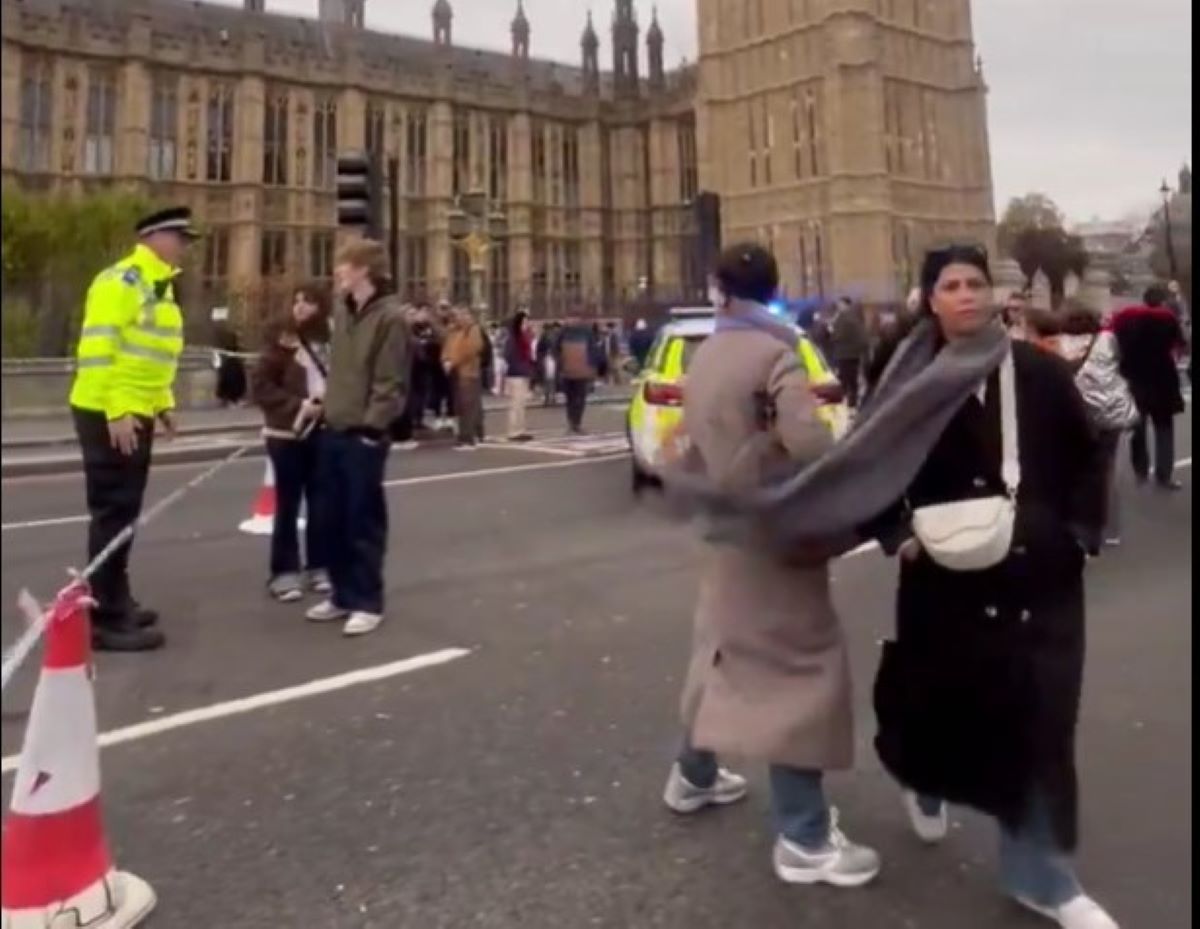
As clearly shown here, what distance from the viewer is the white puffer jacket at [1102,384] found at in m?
6.16

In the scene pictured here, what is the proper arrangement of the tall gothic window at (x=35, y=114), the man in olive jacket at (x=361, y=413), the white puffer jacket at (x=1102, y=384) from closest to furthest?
1. the tall gothic window at (x=35, y=114)
2. the man in olive jacket at (x=361, y=413)
3. the white puffer jacket at (x=1102, y=384)

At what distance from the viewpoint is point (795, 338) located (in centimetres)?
250

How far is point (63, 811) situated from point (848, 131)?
245 centimetres

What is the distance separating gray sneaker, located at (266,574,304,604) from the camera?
5246mm

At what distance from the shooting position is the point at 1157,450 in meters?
8.66

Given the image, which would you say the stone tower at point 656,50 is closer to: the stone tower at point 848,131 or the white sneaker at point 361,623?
the stone tower at point 848,131

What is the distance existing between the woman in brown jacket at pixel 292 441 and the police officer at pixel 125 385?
30.9 inches

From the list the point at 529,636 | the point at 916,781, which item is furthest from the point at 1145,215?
the point at 529,636

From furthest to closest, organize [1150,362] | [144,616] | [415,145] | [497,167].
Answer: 1. [497,167]
2. [1150,362]
3. [415,145]
4. [144,616]

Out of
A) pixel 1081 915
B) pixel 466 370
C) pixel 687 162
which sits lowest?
pixel 1081 915

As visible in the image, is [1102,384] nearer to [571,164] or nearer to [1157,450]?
[1157,450]

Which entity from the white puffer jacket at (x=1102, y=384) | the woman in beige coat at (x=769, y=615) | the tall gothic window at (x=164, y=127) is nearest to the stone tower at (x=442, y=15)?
the tall gothic window at (x=164, y=127)

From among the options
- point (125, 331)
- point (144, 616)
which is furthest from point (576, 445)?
point (125, 331)

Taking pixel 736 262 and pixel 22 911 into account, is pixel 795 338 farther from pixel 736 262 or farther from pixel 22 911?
pixel 22 911
